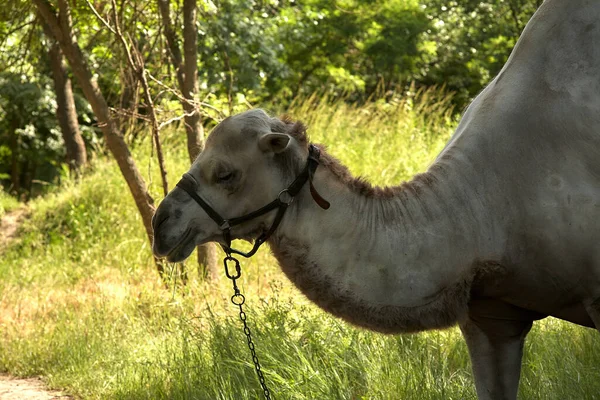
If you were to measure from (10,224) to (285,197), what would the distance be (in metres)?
12.7

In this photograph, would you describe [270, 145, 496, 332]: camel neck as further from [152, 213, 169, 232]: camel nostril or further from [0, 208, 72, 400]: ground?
[0, 208, 72, 400]: ground

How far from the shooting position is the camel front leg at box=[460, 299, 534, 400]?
185 inches

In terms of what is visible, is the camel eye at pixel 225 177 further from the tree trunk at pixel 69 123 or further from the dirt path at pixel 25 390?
the tree trunk at pixel 69 123

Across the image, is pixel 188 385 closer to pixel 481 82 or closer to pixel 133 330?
pixel 133 330

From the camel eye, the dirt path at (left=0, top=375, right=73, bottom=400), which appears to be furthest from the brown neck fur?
the dirt path at (left=0, top=375, right=73, bottom=400)

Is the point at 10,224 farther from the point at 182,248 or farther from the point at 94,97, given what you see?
the point at 182,248

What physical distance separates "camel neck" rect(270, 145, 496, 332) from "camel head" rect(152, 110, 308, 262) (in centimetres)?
15

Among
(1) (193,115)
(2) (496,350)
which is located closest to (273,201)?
(2) (496,350)

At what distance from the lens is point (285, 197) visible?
13.9 feet

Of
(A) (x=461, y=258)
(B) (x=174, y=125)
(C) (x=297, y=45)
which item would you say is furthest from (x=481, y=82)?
(A) (x=461, y=258)

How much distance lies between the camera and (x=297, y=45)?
Answer: 21.4m

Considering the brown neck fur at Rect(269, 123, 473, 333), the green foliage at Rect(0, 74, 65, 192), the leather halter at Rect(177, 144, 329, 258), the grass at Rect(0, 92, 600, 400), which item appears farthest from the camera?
the green foliage at Rect(0, 74, 65, 192)

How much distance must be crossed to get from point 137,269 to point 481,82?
14.2 meters

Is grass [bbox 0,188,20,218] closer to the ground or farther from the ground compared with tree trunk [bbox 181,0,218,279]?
closer to the ground
